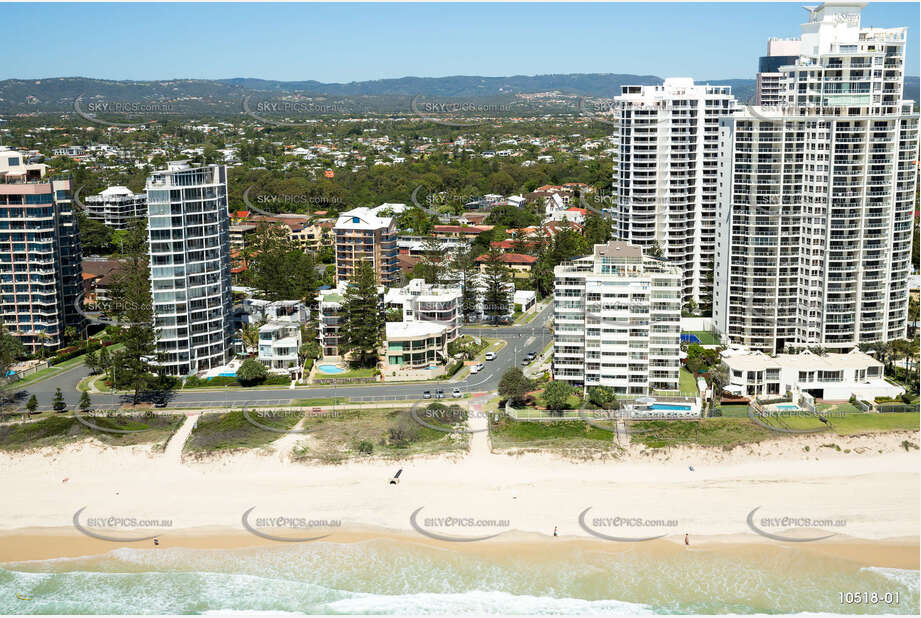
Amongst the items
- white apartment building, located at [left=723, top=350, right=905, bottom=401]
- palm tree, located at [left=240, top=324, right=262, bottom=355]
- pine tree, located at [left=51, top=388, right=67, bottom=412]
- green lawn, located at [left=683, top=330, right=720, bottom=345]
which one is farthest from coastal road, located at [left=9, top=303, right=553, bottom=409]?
white apartment building, located at [left=723, top=350, right=905, bottom=401]

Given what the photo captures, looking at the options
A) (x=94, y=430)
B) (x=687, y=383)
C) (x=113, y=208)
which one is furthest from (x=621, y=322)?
(x=113, y=208)

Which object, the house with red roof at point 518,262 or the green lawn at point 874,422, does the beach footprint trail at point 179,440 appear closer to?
the green lawn at point 874,422

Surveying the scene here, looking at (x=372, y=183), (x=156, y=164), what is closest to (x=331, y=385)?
(x=372, y=183)

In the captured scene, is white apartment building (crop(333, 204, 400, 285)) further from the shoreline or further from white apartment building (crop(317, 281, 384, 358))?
the shoreline

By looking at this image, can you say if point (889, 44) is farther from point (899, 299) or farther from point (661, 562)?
point (661, 562)

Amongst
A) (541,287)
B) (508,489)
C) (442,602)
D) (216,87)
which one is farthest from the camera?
(216,87)
